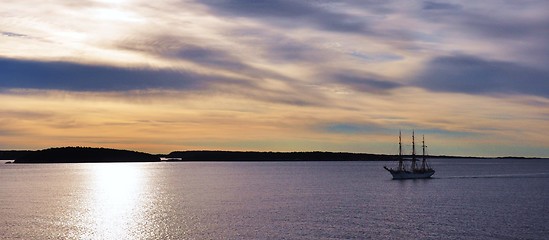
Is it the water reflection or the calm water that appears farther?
the water reflection

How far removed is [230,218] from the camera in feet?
289

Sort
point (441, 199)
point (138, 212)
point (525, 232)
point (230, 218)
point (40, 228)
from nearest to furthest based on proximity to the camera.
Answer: point (525, 232)
point (40, 228)
point (230, 218)
point (138, 212)
point (441, 199)

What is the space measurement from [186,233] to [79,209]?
3977 centimetres

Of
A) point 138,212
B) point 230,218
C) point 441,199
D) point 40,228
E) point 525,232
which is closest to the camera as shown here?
point 525,232

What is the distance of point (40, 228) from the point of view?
260ft

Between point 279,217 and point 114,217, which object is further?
point 114,217

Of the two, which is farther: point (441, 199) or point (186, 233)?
point (441, 199)

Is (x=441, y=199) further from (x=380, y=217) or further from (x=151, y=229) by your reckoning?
(x=151, y=229)

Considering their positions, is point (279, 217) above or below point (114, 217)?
above

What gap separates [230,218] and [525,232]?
4030 cm

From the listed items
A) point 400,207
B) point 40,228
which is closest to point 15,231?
point 40,228

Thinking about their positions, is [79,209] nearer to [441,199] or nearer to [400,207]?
[400,207]

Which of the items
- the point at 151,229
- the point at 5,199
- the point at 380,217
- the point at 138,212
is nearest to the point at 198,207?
the point at 138,212

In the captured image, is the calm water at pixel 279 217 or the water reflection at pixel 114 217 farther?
the water reflection at pixel 114 217
